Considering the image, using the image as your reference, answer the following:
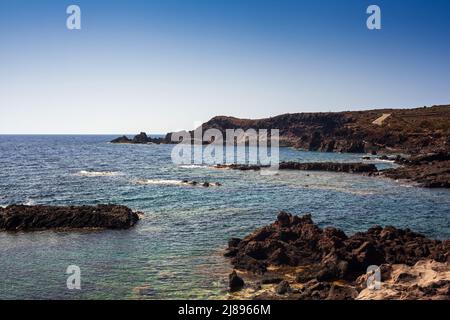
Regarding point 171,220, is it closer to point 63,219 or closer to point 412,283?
point 63,219

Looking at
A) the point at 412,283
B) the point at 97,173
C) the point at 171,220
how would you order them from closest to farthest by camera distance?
the point at 412,283, the point at 171,220, the point at 97,173

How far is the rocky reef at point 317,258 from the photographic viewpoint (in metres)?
25.2

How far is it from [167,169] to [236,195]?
1555 inches

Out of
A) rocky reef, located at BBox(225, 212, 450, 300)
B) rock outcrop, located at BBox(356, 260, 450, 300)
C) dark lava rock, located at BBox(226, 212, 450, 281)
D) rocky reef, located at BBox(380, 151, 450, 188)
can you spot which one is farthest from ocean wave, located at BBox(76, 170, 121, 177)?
rock outcrop, located at BBox(356, 260, 450, 300)

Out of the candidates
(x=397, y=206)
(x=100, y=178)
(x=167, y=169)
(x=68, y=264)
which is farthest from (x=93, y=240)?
(x=167, y=169)

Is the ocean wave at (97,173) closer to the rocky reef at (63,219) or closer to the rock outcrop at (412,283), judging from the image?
the rocky reef at (63,219)

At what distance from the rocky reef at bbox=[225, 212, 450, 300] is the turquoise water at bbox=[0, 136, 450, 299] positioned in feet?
7.99

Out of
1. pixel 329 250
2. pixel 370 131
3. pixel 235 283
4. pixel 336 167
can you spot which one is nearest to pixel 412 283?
pixel 329 250

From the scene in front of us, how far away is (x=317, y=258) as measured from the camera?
1260 inches

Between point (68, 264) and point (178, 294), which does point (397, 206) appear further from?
point (68, 264)

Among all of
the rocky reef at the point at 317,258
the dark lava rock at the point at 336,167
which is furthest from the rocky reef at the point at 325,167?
the rocky reef at the point at 317,258

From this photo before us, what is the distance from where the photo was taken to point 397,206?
53.1m

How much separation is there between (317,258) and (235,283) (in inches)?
325

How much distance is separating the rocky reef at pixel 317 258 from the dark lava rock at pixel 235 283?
8cm
